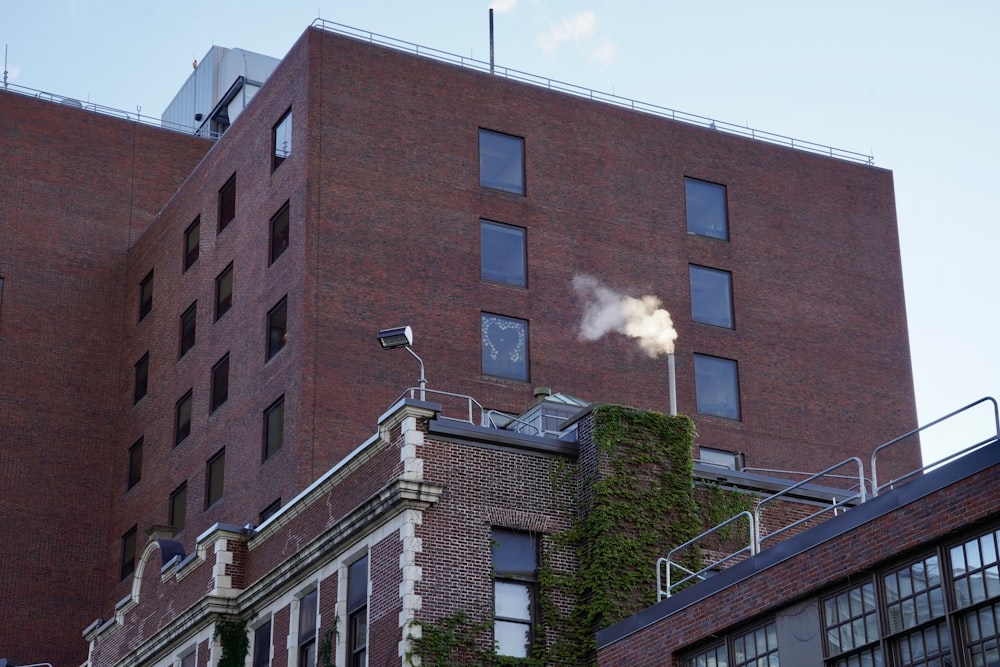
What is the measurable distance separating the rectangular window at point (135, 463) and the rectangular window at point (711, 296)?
21.6m

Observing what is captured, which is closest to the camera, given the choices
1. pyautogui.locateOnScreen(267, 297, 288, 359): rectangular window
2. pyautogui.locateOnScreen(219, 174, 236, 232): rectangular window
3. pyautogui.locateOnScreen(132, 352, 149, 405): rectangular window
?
pyautogui.locateOnScreen(267, 297, 288, 359): rectangular window

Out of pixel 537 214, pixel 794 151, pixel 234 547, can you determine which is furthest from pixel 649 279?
pixel 234 547

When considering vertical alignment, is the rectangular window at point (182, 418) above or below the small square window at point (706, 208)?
below

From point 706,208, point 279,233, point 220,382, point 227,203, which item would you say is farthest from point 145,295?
point 706,208

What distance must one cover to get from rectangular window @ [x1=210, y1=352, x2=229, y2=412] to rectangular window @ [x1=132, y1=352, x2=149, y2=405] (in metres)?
7.96

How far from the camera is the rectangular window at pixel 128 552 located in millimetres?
63625

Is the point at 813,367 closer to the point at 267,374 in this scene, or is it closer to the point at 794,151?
the point at 794,151

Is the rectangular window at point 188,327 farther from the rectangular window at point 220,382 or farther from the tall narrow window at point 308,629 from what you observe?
the tall narrow window at point 308,629

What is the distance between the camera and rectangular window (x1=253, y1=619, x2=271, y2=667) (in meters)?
40.2

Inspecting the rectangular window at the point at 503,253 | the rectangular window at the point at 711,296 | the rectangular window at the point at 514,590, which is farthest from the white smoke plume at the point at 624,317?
the rectangular window at the point at 514,590

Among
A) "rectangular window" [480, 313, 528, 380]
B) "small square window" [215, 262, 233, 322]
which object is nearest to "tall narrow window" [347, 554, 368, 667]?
"rectangular window" [480, 313, 528, 380]

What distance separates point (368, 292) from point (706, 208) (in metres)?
14.0

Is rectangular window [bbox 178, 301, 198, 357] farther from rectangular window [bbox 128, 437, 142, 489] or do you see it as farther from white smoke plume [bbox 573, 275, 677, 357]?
white smoke plume [bbox 573, 275, 677, 357]

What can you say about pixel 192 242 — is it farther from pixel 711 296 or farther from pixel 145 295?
pixel 711 296
